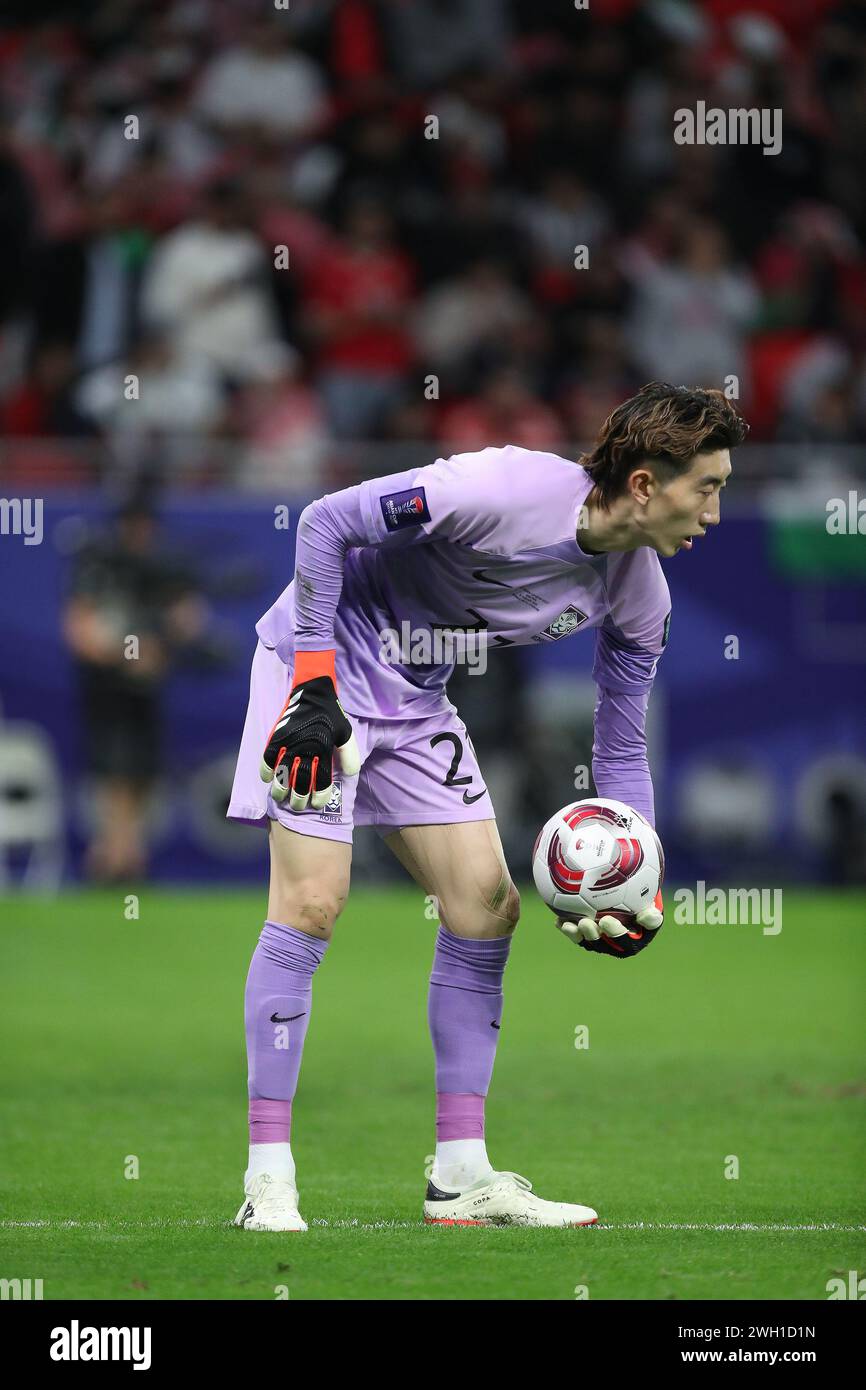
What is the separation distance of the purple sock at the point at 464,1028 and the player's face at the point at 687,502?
1.22 metres

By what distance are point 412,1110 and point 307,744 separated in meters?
2.71

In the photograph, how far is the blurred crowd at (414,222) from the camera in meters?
15.0

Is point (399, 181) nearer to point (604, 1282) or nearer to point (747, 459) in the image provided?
point (747, 459)

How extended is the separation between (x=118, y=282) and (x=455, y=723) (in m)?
9.90

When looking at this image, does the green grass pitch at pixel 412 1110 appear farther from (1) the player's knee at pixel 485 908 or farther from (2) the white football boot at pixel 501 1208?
(1) the player's knee at pixel 485 908

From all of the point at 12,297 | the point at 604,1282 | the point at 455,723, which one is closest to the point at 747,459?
the point at 12,297

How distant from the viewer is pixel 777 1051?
9.05 metres

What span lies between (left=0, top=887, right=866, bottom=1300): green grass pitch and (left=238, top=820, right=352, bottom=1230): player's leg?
222 millimetres

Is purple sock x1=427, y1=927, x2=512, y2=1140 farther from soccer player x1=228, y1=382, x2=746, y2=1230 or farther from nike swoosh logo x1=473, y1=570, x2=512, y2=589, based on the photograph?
nike swoosh logo x1=473, y1=570, x2=512, y2=589

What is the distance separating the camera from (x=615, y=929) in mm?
5527

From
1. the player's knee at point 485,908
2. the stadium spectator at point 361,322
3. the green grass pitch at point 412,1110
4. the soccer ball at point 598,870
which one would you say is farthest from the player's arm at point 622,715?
the stadium spectator at point 361,322

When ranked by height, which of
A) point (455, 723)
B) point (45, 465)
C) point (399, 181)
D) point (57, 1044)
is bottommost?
point (57, 1044)

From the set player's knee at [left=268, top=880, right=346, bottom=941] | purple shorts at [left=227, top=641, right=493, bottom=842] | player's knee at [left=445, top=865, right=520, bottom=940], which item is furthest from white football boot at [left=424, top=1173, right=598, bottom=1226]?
purple shorts at [left=227, top=641, right=493, bottom=842]
